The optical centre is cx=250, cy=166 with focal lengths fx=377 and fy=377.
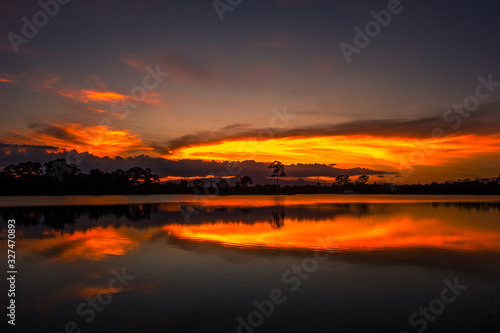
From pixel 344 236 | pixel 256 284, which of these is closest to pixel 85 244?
pixel 256 284

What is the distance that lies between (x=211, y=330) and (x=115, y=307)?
400 centimetres

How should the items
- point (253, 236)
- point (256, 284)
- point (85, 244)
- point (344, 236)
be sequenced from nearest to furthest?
point (256, 284)
point (85, 244)
point (253, 236)
point (344, 236)

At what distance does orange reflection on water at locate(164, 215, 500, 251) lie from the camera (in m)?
26.3

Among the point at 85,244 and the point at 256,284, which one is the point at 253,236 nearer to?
the point at 85,244

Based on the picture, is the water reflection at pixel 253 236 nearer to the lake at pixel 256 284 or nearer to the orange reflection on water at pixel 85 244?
the orange reflection on water at pixel 85 244

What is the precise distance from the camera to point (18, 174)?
486 ft

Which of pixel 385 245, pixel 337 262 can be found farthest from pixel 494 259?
pixel 337 262

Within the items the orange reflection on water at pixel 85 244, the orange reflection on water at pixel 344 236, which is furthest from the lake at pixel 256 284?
the orange reflection on water at pixel 344 236

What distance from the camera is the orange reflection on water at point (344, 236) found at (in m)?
26.3

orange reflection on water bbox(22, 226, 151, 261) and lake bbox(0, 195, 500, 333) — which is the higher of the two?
orange reflection on water bbox(22, 226, 151, 261)

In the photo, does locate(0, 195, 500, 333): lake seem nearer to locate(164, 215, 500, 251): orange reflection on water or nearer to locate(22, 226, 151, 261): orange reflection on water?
locate(22, 226, 151, 261): orange reflection on water

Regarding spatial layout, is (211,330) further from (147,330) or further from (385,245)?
(385,245)

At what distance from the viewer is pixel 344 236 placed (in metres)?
30.6

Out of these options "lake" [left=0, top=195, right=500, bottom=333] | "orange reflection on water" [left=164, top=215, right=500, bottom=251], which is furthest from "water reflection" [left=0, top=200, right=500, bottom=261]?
"lake" [left=0, top=195, right=500, bottom=333]
